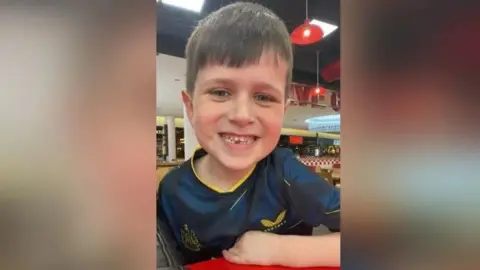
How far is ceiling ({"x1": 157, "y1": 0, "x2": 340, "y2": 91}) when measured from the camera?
40cm

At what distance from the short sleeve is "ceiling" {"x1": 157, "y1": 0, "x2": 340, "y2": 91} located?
148 millimetres

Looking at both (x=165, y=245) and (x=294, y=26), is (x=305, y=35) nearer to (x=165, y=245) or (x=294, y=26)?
(x=294, y=26)

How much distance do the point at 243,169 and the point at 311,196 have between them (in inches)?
4.7

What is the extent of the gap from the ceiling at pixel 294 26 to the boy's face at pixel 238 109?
4 centimetres

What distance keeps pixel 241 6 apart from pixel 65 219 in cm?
37

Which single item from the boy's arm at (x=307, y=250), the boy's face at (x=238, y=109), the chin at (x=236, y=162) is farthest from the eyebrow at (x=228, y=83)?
the boy's arm at (x=307, y=250)

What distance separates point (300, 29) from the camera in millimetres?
522

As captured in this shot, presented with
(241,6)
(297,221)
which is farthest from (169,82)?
(297,221)

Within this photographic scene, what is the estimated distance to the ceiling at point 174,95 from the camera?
1.24 feet

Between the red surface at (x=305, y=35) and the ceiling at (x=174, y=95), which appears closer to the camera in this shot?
the ceiling at (x=174, y=95)

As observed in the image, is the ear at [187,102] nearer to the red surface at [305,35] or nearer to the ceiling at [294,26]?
the ceiling at [294,26]

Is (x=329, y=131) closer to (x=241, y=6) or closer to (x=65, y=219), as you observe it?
(x=241, y=6)

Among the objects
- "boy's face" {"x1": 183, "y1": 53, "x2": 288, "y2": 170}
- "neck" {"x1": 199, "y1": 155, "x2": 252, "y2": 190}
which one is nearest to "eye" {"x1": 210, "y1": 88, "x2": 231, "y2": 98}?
"boy's face" {"x1": 183, "y1": 53, "x2": 288, "y2": 170}

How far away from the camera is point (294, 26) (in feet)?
1.67
